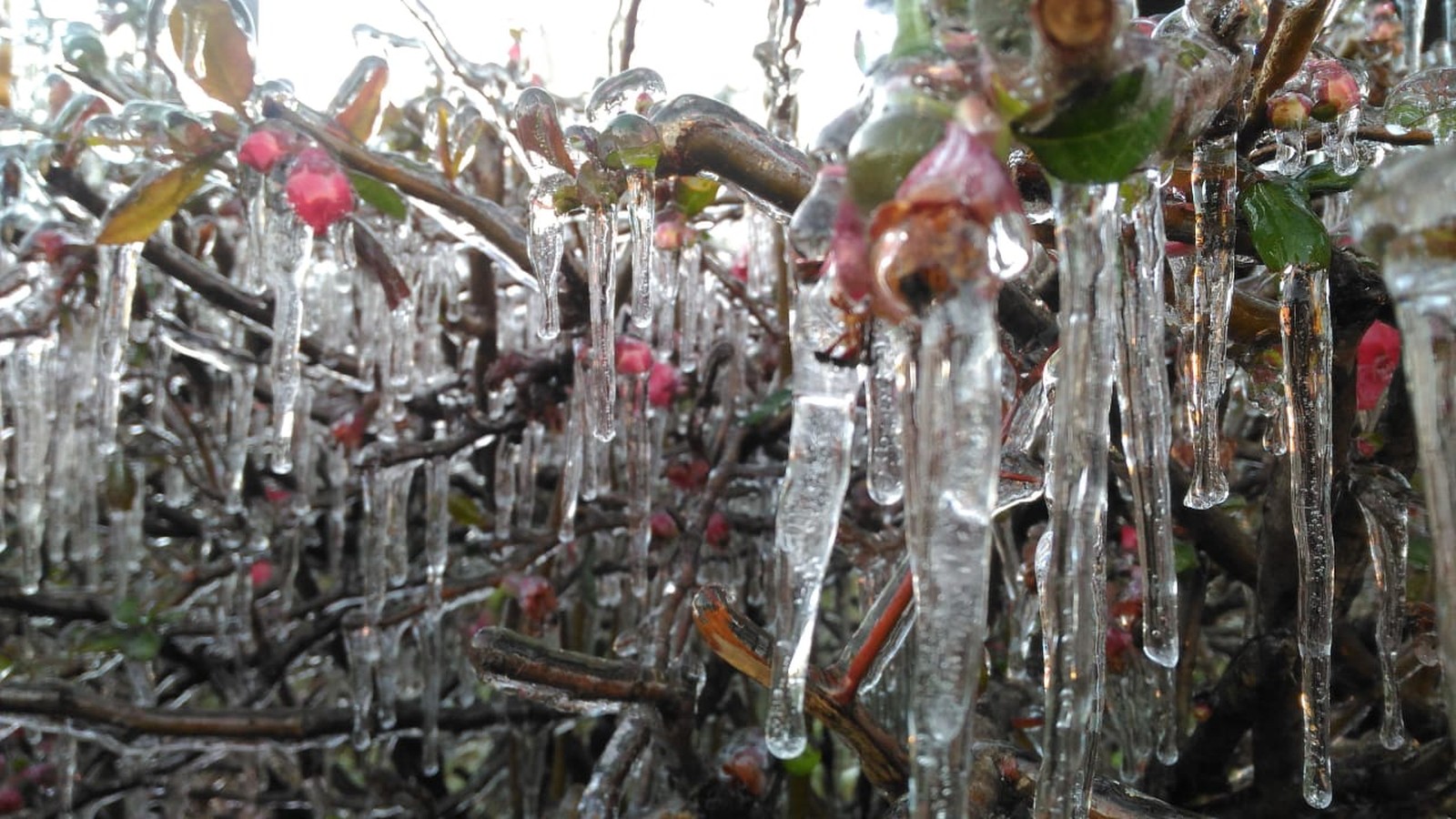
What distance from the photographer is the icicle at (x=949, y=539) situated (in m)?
0.45

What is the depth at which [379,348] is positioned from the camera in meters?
1.83

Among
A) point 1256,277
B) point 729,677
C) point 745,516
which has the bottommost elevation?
point 729,677

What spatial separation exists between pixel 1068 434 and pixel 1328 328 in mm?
422

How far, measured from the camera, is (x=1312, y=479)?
0.85 meters

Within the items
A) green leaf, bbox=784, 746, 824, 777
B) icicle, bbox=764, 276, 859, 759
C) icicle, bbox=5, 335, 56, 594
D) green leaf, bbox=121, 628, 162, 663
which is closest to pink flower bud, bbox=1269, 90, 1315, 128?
icicle, bbox=764, 276, 859, 759

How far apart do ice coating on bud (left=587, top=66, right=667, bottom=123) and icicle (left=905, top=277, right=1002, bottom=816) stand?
0.41 metres

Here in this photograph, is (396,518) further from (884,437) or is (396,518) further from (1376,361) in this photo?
(1376,361)

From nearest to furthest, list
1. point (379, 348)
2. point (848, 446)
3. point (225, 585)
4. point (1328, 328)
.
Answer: point (848, 446)
point (1328, 328)
point (379, 348)
point (225, 585)

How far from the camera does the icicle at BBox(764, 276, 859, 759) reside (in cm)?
54

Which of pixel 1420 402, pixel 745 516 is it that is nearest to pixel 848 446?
pixel 1420 402

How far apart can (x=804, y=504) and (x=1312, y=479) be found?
564 mm

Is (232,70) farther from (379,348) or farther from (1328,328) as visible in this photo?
(1328,328)

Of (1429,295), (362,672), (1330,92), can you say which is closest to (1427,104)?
(1330,92)

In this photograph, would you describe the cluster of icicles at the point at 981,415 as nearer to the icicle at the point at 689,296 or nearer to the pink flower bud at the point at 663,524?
the icicle at the point at 689,296
